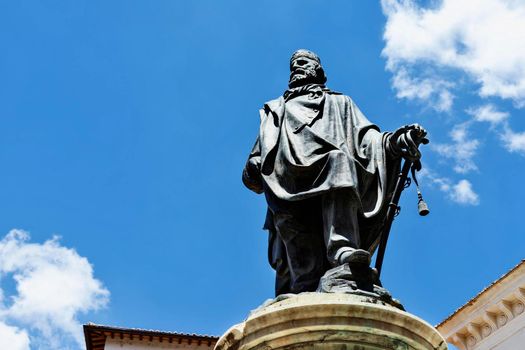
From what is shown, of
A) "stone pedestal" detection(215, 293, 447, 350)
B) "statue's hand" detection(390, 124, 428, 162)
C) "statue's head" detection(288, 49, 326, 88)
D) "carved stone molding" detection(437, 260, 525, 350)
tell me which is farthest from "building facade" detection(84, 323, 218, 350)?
"stone pedestal" detection(215, 293, 447, 350)

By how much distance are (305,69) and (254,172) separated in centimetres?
118

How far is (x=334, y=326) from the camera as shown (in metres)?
4.28

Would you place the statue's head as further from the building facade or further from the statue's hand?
the building facade

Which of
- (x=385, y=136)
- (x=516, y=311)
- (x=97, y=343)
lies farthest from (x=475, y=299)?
(x=385, y=136)

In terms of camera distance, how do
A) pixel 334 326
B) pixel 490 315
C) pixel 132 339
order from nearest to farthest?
pixel 334 326 < pixel 490 315 < pixel 132 339

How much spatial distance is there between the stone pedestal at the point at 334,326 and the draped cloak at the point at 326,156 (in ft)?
3.39

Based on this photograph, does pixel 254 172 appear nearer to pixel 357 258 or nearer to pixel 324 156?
pixel 324 156

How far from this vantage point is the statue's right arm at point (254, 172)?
5860mm

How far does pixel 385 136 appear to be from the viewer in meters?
5.71

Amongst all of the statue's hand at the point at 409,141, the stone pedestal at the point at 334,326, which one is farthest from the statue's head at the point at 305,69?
the stone pedestal at the point at 334,326

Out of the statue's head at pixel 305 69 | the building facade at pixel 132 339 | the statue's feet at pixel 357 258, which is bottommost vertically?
the statue's feet at pixel 357 258

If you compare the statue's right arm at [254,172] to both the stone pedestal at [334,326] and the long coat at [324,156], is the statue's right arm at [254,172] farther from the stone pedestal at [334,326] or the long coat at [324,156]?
the stone pedestal at [334,326]

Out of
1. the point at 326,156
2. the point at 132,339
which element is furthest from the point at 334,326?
the point at 132,339

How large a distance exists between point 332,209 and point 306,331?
110 cm
